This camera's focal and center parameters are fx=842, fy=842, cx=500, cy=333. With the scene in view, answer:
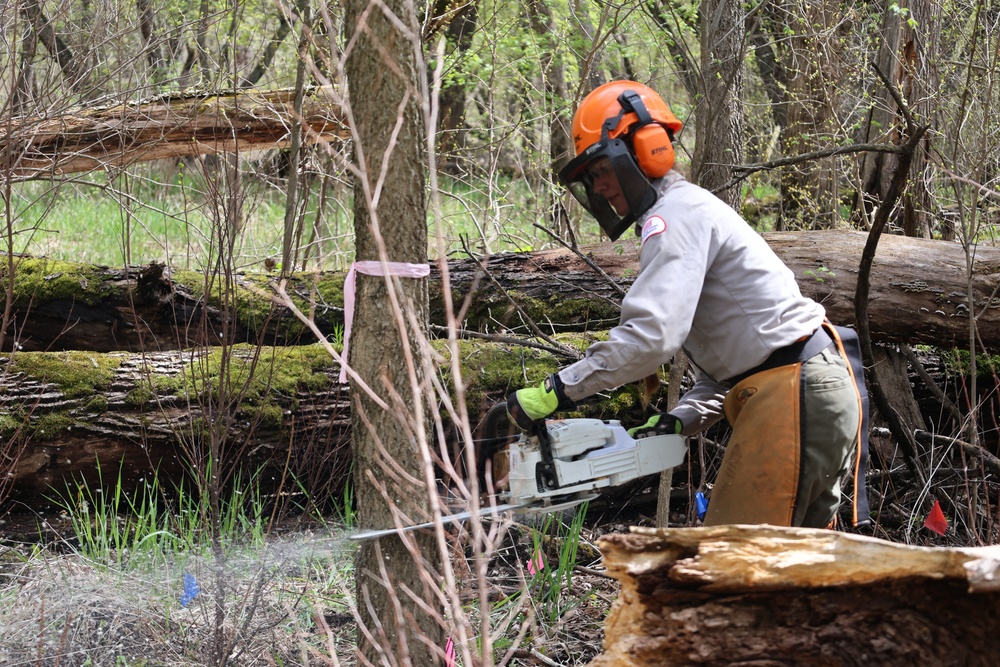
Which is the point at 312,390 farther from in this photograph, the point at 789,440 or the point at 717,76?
the point at 717,76

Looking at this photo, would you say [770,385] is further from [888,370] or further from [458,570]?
[888,370]

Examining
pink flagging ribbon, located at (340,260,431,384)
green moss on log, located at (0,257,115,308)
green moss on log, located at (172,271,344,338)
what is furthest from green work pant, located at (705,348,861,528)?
green moss on log, located at (0,257,115,308)

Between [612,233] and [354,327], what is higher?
[612,233]

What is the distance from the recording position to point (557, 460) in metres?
2.92

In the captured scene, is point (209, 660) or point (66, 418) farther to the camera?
point (66, 418)

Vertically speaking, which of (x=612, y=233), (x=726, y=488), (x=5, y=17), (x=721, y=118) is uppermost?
(x=5, y=17)

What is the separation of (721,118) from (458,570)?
297 centimetres

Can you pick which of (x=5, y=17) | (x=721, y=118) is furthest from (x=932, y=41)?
(x=5, y=17)

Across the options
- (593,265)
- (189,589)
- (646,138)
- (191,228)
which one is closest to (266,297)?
(593,265)

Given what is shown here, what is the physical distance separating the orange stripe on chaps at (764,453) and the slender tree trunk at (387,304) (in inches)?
45.4

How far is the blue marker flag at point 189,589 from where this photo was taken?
3.50 metres

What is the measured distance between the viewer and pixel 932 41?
5906 mm

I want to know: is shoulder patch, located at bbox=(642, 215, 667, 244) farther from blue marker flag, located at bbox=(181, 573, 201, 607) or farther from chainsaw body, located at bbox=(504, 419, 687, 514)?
blue marker flag, located at bbox=(181, 573, 201, 607)

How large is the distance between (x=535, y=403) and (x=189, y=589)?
1.76m
